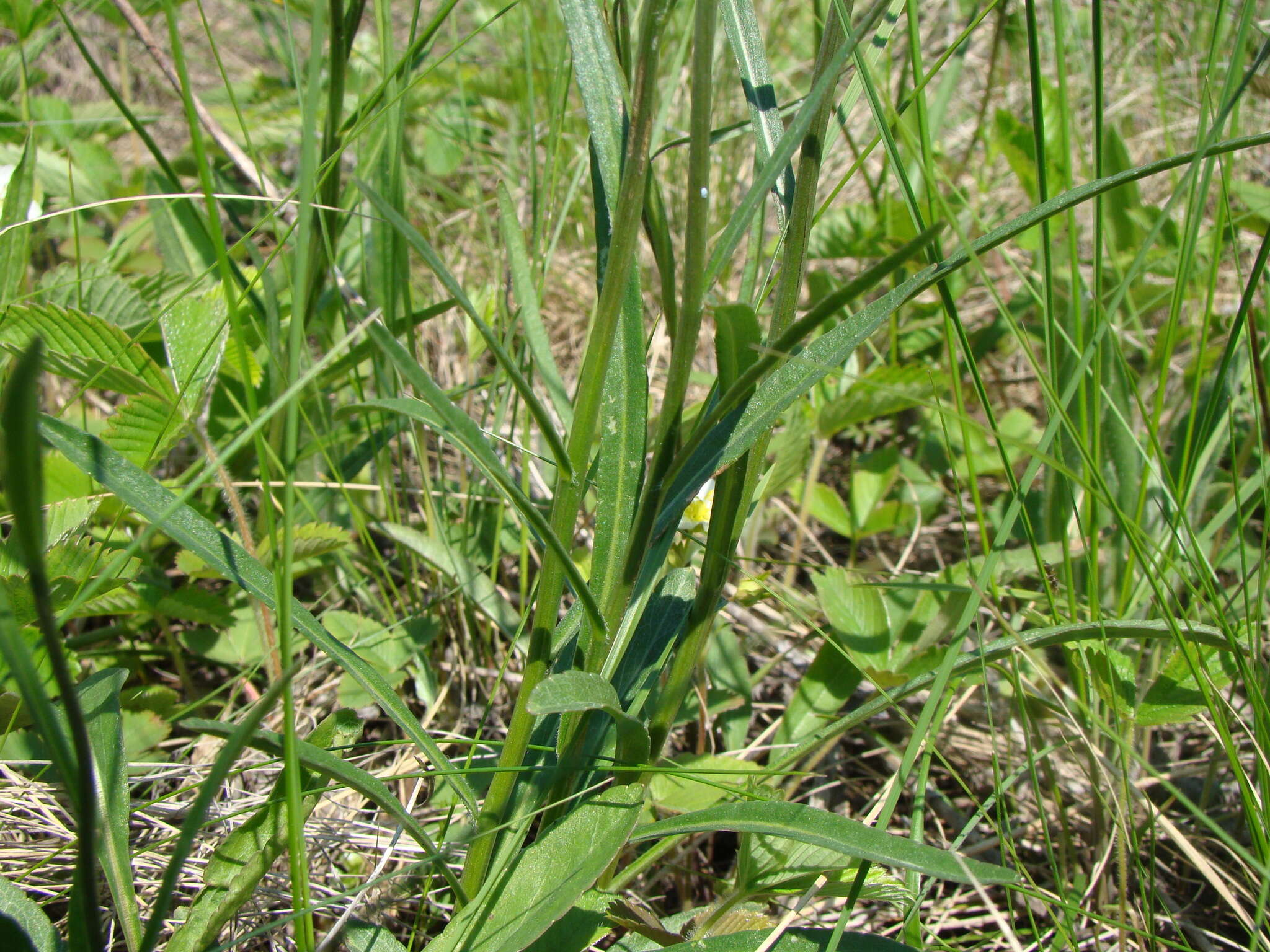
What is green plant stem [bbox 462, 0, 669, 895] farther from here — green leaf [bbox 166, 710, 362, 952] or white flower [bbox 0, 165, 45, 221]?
white flower [bbox 0, 165, 45, 221]

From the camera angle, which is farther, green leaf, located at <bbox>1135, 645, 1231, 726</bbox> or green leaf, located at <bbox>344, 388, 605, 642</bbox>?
green leaf, located at <bbox>1135, 645, 1231, 726</bbox>

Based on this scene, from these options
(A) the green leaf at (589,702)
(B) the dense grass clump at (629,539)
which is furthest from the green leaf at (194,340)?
(A) the green leaf at (589,702)

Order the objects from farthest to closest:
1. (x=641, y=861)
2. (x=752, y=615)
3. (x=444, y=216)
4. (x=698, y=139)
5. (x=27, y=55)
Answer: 1. (x=444, y=216)
2. (x=27, y=55)
3. (x=752, y=615)
4. (x=641, y=861)
5. (x=698, y=139)

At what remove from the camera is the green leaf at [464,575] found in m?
1.16

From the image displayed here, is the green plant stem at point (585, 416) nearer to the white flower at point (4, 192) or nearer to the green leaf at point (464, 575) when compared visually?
the green leaf at point (464, 575)

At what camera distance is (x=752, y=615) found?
4.55 feet

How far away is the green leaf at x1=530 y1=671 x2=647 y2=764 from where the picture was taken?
626 mm

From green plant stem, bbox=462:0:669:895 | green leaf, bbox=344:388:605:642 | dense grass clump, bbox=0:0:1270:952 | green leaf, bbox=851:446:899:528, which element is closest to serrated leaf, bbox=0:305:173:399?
dense grass clump, bbox=0:0:1270:952

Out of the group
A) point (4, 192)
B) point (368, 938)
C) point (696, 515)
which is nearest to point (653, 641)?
point (696, 515)

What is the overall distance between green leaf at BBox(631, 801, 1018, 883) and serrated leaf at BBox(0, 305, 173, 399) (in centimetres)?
78

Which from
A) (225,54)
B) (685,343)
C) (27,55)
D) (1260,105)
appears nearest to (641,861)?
(685,343)

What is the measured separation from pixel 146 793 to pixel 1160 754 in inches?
51.3

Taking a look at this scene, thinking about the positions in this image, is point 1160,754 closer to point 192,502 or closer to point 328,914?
point 328,914

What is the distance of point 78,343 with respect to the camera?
109 centimetres
